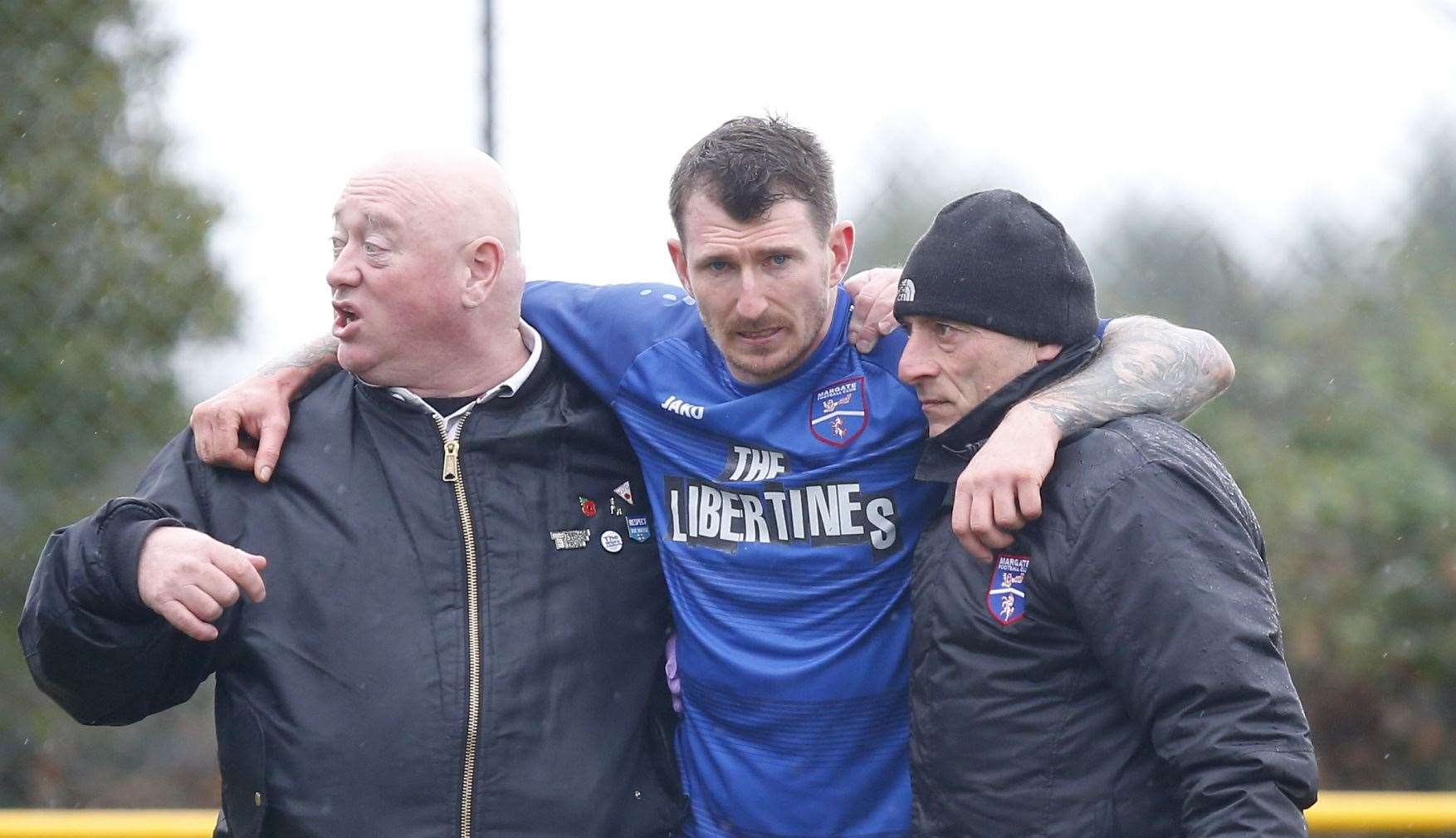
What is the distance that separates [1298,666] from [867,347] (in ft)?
7.86

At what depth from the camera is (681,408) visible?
2.48 m

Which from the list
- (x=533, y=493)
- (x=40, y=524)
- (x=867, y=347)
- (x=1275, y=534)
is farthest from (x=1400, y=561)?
(x=40, y=524)

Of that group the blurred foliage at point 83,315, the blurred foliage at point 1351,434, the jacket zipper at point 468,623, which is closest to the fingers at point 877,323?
the jacket zipper at point 468,623

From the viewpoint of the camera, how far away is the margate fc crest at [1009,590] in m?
2.05

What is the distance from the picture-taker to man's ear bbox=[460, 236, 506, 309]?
2.49m

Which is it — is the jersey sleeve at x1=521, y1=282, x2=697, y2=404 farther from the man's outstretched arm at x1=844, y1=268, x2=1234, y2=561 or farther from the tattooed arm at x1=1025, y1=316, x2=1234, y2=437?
the tattooed arm at x1=1025, y1=316, x2=1234, y2=437

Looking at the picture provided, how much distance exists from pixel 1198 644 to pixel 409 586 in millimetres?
1173

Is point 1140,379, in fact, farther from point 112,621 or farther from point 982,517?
point 112,621

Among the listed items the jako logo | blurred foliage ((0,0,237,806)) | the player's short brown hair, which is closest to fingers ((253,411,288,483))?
the jako logo

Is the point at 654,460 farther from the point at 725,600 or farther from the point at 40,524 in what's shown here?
the point at 40,524

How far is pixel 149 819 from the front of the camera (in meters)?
3.15

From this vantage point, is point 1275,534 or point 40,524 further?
point 1275,534

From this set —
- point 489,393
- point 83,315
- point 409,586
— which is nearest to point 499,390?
point 489,393

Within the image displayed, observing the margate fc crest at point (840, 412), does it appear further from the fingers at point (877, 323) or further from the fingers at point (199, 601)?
the fingers at point (199, 601)
